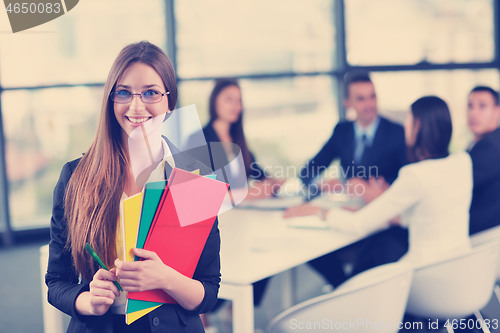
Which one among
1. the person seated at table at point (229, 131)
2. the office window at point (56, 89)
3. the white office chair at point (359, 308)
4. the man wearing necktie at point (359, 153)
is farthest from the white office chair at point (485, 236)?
the office window at point (56, 89)

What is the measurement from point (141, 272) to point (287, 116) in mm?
4822

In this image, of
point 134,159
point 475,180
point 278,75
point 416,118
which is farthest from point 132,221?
point 278,75

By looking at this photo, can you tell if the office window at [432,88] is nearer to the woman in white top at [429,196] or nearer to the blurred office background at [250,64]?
the blurred office background at [250,64]

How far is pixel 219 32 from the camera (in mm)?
5707

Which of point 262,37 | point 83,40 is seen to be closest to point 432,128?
point 262,37

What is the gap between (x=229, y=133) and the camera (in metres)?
3.61

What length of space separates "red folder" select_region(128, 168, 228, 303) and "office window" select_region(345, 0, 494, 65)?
15.7 feet

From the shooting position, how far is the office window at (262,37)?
5.66 metres

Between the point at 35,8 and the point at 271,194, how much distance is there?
2.90 m

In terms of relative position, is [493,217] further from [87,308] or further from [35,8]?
[35,8]

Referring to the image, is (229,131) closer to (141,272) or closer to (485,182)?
(485,182)

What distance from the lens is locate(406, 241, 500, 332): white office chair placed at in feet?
7.23

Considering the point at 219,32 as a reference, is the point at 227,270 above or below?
below

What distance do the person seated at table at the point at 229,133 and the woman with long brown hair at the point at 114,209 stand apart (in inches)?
82.5
